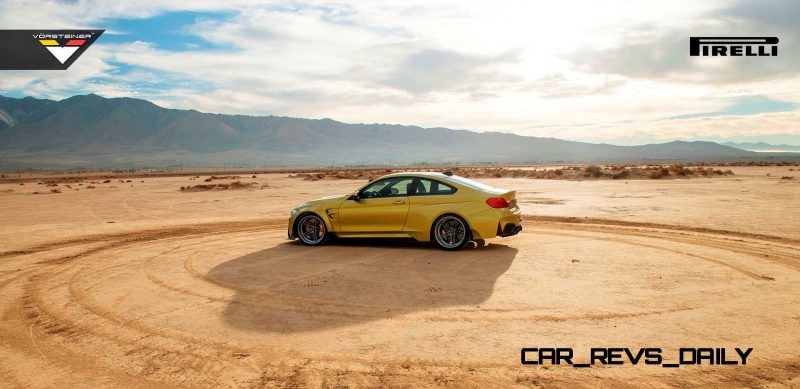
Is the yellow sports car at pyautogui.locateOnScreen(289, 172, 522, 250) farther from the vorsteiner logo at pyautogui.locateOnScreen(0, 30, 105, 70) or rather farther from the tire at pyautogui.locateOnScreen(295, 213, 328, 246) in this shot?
the vorsteiner logo at pyautogui.locateOnScreen(0, 30, 105, 70)

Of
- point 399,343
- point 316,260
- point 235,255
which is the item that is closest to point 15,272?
point 235,255

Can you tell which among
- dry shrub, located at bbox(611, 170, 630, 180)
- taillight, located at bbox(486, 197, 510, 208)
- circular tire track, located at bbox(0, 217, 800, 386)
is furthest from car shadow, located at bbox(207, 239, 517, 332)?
dry shrub, located at bbox(611, 170, 630, 180)

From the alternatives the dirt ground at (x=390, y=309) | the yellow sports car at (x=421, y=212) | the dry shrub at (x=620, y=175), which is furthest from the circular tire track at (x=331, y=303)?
the dry shrub at (x=620, y=175)

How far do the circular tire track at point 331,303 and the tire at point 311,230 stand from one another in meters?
0.53

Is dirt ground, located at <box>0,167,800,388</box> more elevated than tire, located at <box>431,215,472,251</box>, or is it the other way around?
tire, located at <box>431,215,472,251</box>

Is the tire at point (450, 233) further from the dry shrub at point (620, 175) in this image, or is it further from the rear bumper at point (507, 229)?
the dry shrub at point (620, 175)

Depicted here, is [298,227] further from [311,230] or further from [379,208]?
[379,208]

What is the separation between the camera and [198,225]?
1523 centimetres

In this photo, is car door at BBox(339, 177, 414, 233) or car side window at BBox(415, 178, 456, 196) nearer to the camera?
car side window at BBox(415, 178, 456, 196)

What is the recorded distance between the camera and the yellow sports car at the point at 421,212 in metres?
9.91

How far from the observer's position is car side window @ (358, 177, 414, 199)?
34.5ft

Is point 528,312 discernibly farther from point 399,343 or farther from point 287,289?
point 287,289

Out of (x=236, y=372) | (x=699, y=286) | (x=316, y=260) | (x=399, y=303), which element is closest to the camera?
(x=236, y=372)

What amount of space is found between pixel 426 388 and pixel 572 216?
42.1 ft
